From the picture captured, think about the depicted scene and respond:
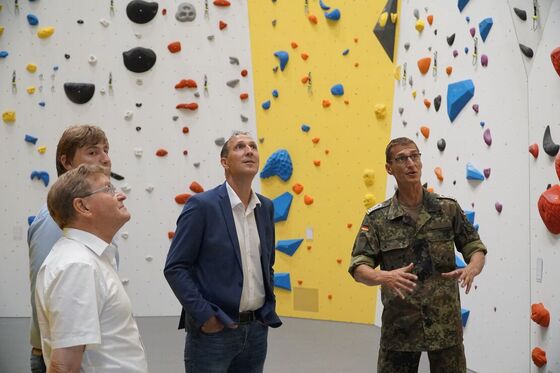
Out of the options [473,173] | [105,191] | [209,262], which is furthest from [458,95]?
[105,191]

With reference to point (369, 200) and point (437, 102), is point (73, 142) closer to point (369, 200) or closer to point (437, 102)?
point (437, 102)

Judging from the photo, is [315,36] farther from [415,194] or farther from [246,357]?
[246,357]

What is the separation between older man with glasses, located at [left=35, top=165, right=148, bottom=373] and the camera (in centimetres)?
173

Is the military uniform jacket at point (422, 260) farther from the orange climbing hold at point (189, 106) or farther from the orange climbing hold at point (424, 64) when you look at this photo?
the orange climbing hold at point (189, 106)

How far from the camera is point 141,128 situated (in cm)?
678

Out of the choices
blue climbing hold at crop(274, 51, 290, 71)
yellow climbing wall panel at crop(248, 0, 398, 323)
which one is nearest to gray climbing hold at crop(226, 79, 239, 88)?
yellow climbing wall panel at crop(248, 0, 398, 323)

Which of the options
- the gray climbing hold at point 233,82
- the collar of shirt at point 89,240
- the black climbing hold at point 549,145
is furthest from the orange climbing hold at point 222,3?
the collar of shirt at point 89,240

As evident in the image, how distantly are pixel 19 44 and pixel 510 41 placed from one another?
4.62m

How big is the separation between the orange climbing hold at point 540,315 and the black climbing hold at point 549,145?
762 millimetres

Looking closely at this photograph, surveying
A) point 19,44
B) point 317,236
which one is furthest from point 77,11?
point 317,236

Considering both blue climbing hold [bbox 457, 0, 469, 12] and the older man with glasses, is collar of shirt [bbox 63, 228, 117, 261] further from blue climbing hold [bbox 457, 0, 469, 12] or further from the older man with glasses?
blue climbing hold [bbox 457, 0, 469, 12]

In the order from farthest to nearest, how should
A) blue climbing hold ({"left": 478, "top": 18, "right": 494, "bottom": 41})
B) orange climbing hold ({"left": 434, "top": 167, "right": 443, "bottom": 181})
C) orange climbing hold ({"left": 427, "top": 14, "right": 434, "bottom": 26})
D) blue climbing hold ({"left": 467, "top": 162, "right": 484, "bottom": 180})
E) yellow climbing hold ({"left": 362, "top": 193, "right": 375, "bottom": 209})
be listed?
yellow climbing hold ({"left": 362, "top": 193, "right": 375, "bottom": 209}) < orange climbing hold ({"left": 427, "top": 14, "right": 434, "bottom": 26}) < orange climbing hold ({"left": 434, "top": 167, "right": 443, "bottom": 181}) < blue climbing hold ({"left": 467, "top": 162, "right": 484, "bottom": 180}) < blue climbing hold ({"left": 478, "top": 18, "right": 494, "bottom": 41})

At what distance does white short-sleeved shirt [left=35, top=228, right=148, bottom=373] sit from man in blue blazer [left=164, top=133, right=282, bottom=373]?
735 mm

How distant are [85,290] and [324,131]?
4.69 m
